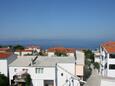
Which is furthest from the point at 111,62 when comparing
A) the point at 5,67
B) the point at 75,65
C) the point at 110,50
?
the point at 5,67

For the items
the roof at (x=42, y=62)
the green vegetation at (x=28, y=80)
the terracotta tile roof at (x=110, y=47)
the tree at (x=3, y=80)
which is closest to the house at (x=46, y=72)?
the roof at (x=42, y=62)

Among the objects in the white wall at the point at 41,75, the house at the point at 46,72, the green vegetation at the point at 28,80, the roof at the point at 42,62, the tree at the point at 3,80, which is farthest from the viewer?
the roof at the point at 42,62

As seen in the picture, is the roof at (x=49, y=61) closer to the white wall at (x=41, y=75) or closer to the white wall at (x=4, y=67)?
the white wall at (x=41, y=75)

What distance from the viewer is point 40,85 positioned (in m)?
33.2

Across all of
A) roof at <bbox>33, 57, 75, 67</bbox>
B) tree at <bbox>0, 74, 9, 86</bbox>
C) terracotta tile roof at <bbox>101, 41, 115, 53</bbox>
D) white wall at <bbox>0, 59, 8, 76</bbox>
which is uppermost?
terracotta tile roof at <bbox>101, 41, 115, 53</bbox>

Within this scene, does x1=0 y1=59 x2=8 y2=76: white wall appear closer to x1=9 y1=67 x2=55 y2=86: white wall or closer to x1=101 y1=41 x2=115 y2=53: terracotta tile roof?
x1=9 y1=67 x2=55 y2=86: white wall

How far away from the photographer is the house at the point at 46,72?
107ft

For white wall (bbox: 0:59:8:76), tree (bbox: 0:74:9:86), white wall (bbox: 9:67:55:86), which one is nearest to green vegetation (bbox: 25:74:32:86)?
white wall (bbox: 9:67:55:86)

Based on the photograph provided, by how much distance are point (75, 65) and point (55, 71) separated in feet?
12.6

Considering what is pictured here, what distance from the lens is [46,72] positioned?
33.0 metres

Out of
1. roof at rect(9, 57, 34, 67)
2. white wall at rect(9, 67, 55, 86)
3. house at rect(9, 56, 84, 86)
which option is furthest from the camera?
roof at rect(9, 57, 34, 67)

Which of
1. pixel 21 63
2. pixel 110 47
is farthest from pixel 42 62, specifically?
pixel 110 47

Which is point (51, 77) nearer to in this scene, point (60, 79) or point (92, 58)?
point (60, 79)

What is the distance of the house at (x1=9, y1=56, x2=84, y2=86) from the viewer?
32.6 metres
